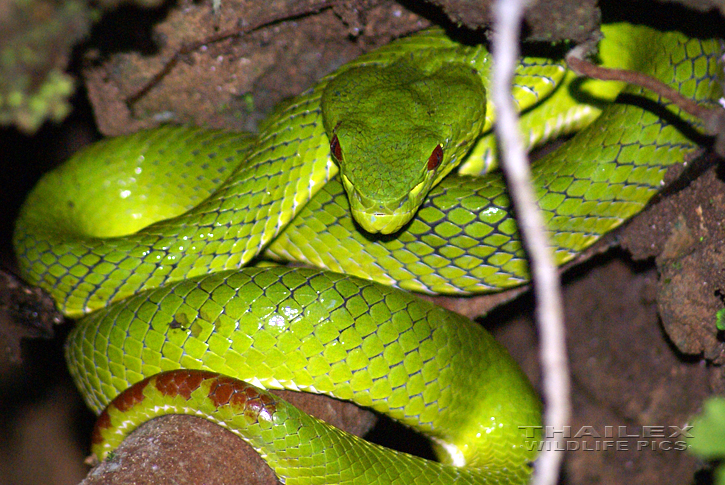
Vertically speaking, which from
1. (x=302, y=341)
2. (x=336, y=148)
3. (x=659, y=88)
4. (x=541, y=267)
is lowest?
(x=302, y=341)

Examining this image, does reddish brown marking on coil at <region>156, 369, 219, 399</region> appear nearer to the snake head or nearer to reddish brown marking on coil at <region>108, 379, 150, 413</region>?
reddish brown marking on coil at <region>108, 379, 150, 413</region>

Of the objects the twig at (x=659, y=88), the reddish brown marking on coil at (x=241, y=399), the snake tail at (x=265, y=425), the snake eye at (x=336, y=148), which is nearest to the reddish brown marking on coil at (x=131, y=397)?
the snake tail at (x=265, y=425)

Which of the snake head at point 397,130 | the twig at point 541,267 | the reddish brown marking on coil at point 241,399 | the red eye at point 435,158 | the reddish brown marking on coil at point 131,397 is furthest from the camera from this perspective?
the red eye at point 435,158

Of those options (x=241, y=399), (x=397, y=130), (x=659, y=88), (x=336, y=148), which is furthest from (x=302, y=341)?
(x=659, y=88)

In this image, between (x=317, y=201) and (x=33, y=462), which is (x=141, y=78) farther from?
(x=33, y=462)

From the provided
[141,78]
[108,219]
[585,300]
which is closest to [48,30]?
[141,78]

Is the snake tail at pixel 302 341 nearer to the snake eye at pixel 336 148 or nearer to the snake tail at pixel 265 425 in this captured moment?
the snake tail at pixel 265 425

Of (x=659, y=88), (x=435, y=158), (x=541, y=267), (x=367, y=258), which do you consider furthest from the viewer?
(x=367, y=258)

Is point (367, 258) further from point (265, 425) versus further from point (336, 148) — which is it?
point (265, 425)
